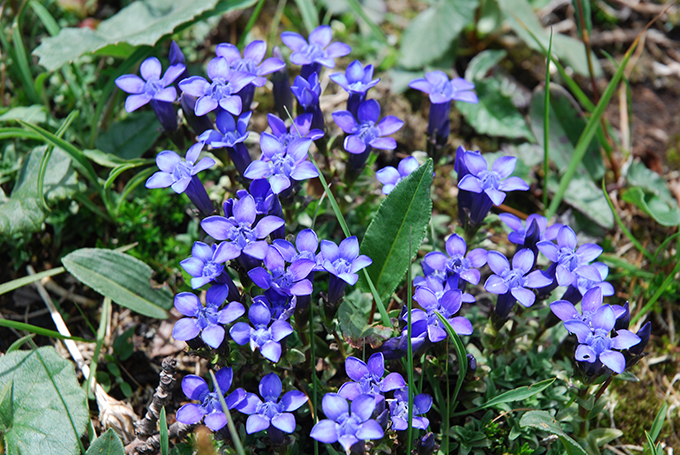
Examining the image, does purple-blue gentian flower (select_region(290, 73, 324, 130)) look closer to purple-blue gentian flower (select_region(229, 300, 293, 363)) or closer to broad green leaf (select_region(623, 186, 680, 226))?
purple-blue gentian flower (select_region(229, 300, 293, 363))

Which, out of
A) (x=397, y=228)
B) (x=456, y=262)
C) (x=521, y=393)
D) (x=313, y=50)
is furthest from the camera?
(x=313, y=50)

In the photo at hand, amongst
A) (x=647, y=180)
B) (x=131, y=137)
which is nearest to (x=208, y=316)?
(x=131, y=137)

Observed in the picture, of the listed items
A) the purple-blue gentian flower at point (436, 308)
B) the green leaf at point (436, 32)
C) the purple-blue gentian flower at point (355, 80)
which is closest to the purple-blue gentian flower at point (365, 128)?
the purple-blue gentian flower at point (355, 80)

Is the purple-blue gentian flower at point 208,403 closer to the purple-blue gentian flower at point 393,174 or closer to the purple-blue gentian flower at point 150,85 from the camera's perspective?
the purple-blue gentian flower at point 393,174

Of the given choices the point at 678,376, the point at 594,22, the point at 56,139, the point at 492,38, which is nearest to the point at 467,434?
the point at 678,376

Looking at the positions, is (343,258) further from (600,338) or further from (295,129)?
(600,338)

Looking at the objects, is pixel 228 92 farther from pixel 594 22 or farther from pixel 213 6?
pixel 594 22
